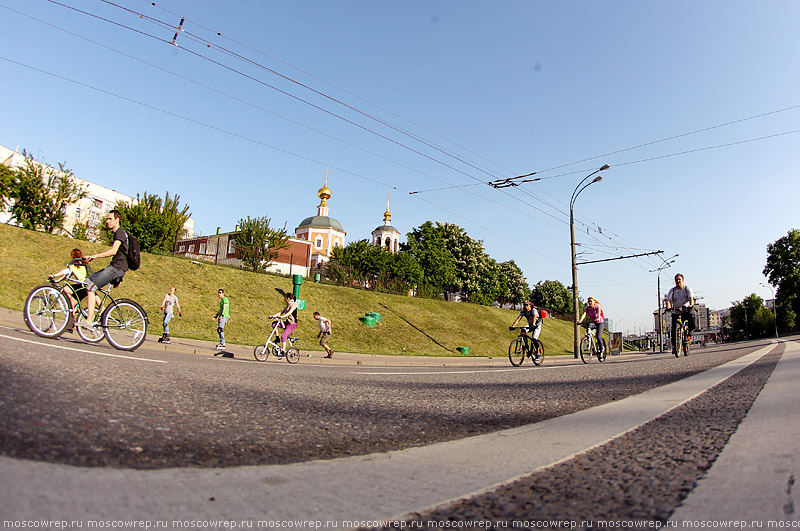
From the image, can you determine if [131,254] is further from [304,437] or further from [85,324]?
[304,437]

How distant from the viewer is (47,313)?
7.09 meters

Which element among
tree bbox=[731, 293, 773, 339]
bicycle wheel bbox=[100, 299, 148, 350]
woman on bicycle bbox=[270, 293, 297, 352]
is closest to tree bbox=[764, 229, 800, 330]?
tree bbox=[731, 293, 773, 339]

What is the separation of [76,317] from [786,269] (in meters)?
94.6

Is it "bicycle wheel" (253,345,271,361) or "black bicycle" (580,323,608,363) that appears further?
"black bicycle" (580,323,608,363)

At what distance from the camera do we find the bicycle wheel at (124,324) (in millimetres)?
7125

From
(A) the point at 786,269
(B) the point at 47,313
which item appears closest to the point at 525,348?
(B) the point at 47,313

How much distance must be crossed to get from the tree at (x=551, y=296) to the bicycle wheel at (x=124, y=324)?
89.0m

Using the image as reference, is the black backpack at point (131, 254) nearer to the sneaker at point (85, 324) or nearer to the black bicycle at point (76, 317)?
the black bicycle at point (76, 317)

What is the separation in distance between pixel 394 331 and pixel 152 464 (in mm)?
23164

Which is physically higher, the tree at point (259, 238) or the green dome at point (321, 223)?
the green dome at point (321, 223)

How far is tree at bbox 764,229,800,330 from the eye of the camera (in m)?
70.1

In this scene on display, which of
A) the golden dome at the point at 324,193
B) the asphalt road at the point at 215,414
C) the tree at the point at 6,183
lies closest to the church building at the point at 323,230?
the golden dome at the point at 324,193

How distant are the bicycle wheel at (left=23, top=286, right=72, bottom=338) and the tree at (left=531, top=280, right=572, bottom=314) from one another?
89.6 m

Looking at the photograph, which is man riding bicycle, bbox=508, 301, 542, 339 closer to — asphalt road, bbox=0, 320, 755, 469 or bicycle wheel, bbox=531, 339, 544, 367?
bicycle wheel, bbox=531, 339, 544, 367
